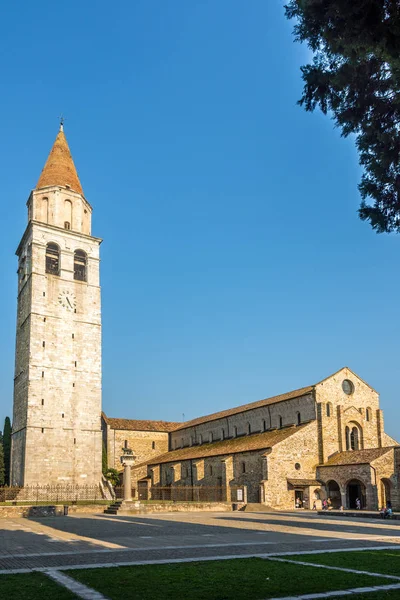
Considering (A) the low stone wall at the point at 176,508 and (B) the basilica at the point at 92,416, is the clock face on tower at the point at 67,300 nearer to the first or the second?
(B) the basilica at the point at 92,416

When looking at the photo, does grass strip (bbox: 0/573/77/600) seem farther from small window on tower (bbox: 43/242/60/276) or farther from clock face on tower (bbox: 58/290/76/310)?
small window on tower (bbox: 43/242/60/276)

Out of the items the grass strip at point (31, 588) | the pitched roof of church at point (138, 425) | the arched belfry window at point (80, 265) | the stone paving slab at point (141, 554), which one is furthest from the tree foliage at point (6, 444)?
the grass strip at point (31, 588)

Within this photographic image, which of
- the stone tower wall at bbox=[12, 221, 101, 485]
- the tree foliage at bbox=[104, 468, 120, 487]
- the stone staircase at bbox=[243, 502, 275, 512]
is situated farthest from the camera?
the tree foliage at bbox=[104, 468, 120, 487]

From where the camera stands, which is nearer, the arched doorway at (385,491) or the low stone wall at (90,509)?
the low stone wall at (90,509)

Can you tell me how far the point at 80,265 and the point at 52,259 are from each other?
2.76m

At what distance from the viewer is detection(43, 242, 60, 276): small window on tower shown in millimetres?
51125

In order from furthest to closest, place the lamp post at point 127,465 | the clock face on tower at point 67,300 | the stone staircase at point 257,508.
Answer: the clock face on tower at point 67,300 < the stone staircase at point 257,508 < the lamp post at point 127,465

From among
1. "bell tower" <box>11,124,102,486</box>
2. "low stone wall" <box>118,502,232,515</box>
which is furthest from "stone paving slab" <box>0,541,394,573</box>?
"bell tower" <box>11,124,102,486</box>

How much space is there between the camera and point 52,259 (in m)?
51.4

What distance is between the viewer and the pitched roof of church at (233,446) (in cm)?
4491

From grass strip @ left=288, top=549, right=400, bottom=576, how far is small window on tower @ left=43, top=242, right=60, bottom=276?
135 feet

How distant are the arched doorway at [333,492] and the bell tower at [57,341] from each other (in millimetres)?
19326

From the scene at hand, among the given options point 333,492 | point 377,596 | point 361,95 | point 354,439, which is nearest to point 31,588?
point 377,596

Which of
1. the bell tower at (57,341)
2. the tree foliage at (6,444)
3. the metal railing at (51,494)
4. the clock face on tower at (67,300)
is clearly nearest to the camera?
the metal railing at (51,494)
